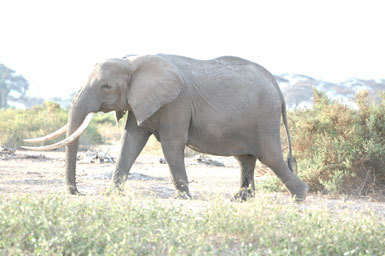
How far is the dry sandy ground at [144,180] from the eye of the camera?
286 inches

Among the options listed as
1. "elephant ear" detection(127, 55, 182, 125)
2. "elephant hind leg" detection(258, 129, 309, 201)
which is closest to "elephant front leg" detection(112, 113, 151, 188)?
"elephant ear" detection(127, 55, 182, 125)

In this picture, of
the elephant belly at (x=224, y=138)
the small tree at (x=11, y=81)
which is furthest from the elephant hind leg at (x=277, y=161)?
the small tree at (x=11, y=81)

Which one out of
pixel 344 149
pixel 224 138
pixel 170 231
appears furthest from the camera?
pixel 344 149

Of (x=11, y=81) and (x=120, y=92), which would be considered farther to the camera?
(x=11, y=81)

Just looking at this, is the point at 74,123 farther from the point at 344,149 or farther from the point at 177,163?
the point at 344,149

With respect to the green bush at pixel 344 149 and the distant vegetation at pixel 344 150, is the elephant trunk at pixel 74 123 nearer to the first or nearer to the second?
the distant vegetation at pixel 344 150

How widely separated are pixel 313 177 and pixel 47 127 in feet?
40.3

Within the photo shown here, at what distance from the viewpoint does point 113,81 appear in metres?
7.30

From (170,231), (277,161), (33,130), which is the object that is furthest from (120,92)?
(33,130)

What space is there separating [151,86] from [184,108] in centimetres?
52

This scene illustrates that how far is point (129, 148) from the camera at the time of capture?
24.7 ft

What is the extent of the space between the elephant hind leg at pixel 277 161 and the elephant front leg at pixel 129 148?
1.61 m

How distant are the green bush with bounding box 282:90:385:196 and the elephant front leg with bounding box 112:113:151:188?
112 inches

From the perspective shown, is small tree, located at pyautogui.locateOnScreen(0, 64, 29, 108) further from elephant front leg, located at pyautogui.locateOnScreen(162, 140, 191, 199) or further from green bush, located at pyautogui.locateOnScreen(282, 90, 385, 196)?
elephant front leg, located at pyautogui.locateOnScreen(162, 140, 191, 199)
